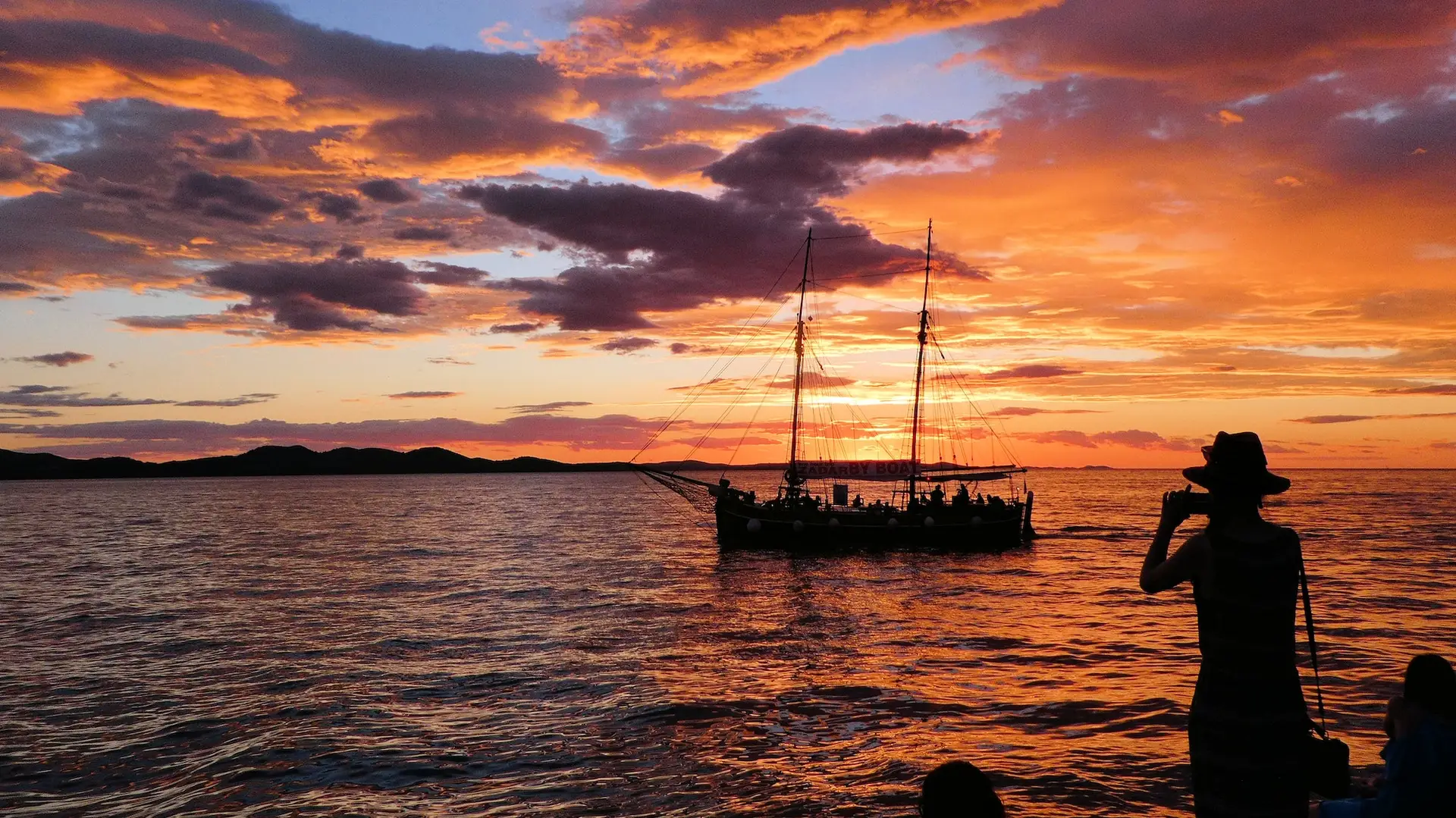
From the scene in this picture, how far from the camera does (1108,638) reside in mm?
23625

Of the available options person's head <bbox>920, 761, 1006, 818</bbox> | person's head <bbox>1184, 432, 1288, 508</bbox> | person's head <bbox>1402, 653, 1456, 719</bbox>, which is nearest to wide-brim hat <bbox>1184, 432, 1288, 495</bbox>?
person's head <bbox>1184, 432, 1288, 508</bbox>

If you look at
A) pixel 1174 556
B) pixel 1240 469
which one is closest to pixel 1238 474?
pixel 1240 469

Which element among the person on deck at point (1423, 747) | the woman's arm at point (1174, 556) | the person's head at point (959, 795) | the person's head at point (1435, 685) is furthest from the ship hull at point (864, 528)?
the person's head at point (959, 795)

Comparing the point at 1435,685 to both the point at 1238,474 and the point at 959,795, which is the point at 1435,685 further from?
the point at 959,795

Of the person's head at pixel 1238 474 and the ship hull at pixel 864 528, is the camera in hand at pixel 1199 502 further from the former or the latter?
the ship hull at pixel 864 528

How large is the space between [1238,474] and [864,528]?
54.4 metres

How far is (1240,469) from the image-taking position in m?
4.36

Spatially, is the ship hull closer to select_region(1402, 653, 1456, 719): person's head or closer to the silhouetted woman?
select_region(1402, 653, 1456, 719): person's head

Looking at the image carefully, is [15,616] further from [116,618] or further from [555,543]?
[555,543]

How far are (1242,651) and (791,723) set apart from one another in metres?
11.7

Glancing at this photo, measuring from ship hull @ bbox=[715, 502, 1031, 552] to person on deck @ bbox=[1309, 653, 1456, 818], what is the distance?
2051 inches

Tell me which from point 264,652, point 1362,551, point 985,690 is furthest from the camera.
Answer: point 1362,551

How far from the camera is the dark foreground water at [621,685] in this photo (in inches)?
487

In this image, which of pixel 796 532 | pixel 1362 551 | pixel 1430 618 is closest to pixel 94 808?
pixel 1430 618
